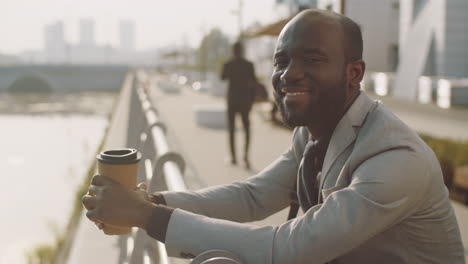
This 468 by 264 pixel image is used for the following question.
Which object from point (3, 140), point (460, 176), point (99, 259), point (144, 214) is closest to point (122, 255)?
point (99, 259)

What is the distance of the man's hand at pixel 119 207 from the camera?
5.58ft

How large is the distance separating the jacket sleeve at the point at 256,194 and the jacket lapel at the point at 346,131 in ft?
1.36

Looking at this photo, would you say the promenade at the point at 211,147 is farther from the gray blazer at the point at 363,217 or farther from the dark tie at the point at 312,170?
the gray blazer at the point at 363,217

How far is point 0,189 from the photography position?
15523mm

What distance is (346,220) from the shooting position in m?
1.57

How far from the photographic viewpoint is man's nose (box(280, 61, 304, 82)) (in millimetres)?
1774

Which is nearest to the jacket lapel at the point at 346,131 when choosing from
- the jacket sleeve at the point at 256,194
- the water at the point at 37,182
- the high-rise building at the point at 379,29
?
the jacket sleeve at the point at 256,194

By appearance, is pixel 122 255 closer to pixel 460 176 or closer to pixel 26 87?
pixel 460 176

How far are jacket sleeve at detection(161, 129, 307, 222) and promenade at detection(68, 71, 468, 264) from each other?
2.29 metres

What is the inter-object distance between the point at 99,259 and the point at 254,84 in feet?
17.4

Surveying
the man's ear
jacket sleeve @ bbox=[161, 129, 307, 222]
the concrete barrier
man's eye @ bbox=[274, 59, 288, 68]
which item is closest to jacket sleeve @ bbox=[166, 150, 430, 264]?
the man's ear

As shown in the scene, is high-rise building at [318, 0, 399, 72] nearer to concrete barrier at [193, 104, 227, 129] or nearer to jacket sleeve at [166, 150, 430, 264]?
concrete barrier at [193, 104, 227, 129]

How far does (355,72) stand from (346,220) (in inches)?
18.9

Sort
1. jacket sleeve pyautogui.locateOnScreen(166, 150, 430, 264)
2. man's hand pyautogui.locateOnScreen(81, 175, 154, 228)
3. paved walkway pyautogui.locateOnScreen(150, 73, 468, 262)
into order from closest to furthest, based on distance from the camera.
→ jacket sleeve pyautogui.locateOnScreen(166, 150, 430, 264), man's hand pyautogui.locateOnScreen(81, 175, 154, 228), paved walkway pyautogui.locateOnScreen(150, 73, 468, 262)
